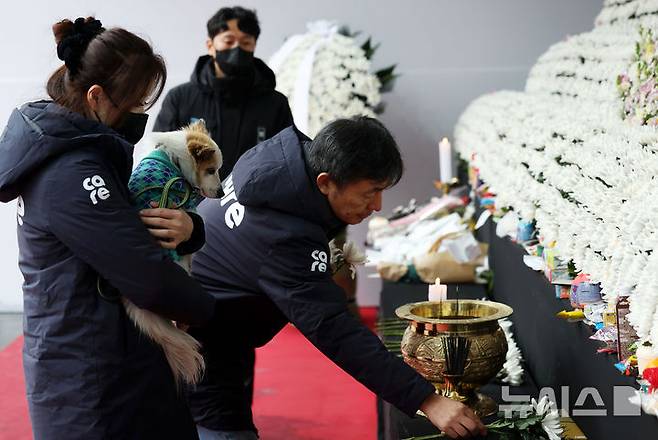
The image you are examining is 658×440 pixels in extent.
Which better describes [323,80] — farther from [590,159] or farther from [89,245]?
[89,245]

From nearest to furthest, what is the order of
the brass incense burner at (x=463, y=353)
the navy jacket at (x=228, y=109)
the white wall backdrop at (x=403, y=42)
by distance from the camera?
the brass incense burner at (x=463, y=353), the navy jacket at (x=228, y=109), the white wall backdrop at (x=403, y=42)

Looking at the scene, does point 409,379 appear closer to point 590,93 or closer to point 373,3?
point 590,93

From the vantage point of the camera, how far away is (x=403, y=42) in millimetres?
5703

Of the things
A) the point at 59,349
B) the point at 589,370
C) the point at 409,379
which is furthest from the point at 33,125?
the point at 589,370

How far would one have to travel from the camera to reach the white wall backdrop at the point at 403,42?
18.5ft

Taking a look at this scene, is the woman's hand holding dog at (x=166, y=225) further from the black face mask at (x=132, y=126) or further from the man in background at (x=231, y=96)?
the man in background at (x=231, y=96)

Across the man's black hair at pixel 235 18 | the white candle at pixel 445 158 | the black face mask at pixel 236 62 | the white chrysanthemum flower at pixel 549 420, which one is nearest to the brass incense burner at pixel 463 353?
the white chrysanthemum flower at pixel 549 420

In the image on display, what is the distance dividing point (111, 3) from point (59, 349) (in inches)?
177

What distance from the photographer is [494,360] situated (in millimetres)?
1874

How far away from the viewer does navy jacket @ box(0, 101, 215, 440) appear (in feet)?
5.07

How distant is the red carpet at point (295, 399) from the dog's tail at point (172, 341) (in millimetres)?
1697

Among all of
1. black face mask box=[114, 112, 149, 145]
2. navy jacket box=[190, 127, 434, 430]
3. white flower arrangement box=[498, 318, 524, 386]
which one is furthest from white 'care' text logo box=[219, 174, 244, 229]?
white flower arrangement box=[498, 318, 524, 386]

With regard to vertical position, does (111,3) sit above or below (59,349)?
above

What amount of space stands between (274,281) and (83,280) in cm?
40
